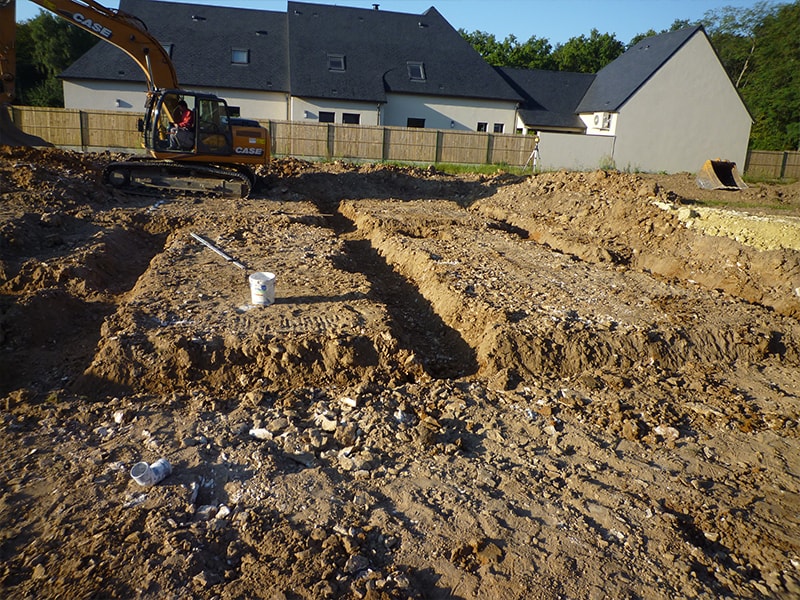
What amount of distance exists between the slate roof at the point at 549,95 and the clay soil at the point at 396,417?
70.1 ft

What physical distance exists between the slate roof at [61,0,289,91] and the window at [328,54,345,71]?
2001mm

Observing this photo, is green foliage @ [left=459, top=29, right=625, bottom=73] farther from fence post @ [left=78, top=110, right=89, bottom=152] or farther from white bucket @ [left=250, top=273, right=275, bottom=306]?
white bucket @ [left=250, top=273, right=275, bottom=306]

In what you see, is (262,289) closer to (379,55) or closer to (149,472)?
(149,472)

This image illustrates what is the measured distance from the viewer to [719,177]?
18562mm

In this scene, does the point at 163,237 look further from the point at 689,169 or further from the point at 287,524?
the point at 689,169

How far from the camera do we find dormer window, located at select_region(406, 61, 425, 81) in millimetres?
27688

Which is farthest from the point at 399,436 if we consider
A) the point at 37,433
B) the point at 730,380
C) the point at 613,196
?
the point at 613,196

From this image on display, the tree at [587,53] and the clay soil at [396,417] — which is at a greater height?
the tree at [587,53]

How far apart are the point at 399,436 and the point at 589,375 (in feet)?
7.30

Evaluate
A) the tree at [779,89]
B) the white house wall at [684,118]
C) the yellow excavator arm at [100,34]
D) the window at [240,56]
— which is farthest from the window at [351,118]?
the tree at [779,89]

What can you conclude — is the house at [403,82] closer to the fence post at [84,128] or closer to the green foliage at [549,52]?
the fence post at [84,128]

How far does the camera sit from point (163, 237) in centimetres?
1034

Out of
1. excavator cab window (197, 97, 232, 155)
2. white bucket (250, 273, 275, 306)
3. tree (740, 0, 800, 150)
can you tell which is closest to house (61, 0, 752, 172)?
tree (740, 0, 800, 150)

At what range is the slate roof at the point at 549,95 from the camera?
97.8 ft
